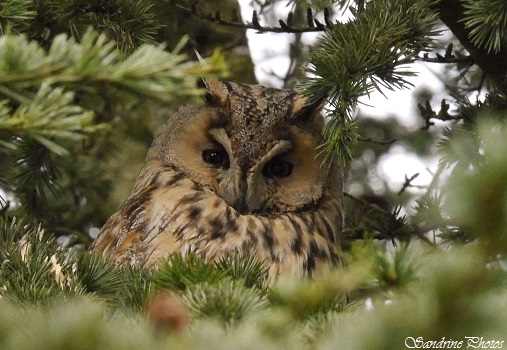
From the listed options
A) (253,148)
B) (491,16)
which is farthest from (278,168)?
(491,16)

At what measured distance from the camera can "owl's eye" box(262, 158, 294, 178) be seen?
2982 millimetres

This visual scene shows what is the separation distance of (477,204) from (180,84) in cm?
49

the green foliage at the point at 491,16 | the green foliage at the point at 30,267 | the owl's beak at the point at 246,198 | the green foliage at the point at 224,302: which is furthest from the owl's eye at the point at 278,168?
the green foliage at the point at 224,302

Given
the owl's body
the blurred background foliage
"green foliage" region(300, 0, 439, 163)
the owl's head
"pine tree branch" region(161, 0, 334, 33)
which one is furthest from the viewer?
the owl's head

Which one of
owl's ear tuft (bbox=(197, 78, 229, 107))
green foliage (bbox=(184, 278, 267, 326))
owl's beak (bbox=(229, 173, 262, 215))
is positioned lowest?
green foliage (bbox=(184, 278, 267, 326))

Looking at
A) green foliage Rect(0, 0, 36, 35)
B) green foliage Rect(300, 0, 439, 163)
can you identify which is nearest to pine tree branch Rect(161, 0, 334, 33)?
green foliage Rect(300, 0, 439, 163)

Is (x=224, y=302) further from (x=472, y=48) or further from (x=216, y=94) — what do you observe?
(x=216, y=94)

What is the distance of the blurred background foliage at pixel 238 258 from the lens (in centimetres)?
92

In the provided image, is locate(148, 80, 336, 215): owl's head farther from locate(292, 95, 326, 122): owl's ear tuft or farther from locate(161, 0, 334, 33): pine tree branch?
locate(161, 0, 334, 33): pine tree branch

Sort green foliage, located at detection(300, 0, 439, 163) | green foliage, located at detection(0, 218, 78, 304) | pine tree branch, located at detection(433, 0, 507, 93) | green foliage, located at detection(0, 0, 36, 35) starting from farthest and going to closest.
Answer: pine tree branch, located at detection(433, 0, 507, 93)
green foliage, located at detection(300, 0, 439, 163)
green foliage, located at detection(0, 0, 36, 35)
green foliage, located at detection(0, 218, 78, 304)

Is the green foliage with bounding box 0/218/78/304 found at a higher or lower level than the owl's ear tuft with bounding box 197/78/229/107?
lower

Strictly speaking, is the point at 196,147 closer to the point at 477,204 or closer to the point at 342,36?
the point at 342,36

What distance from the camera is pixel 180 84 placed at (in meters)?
1.20

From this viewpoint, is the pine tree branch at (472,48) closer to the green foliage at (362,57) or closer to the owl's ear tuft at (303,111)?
the green foliage at (362,57)
